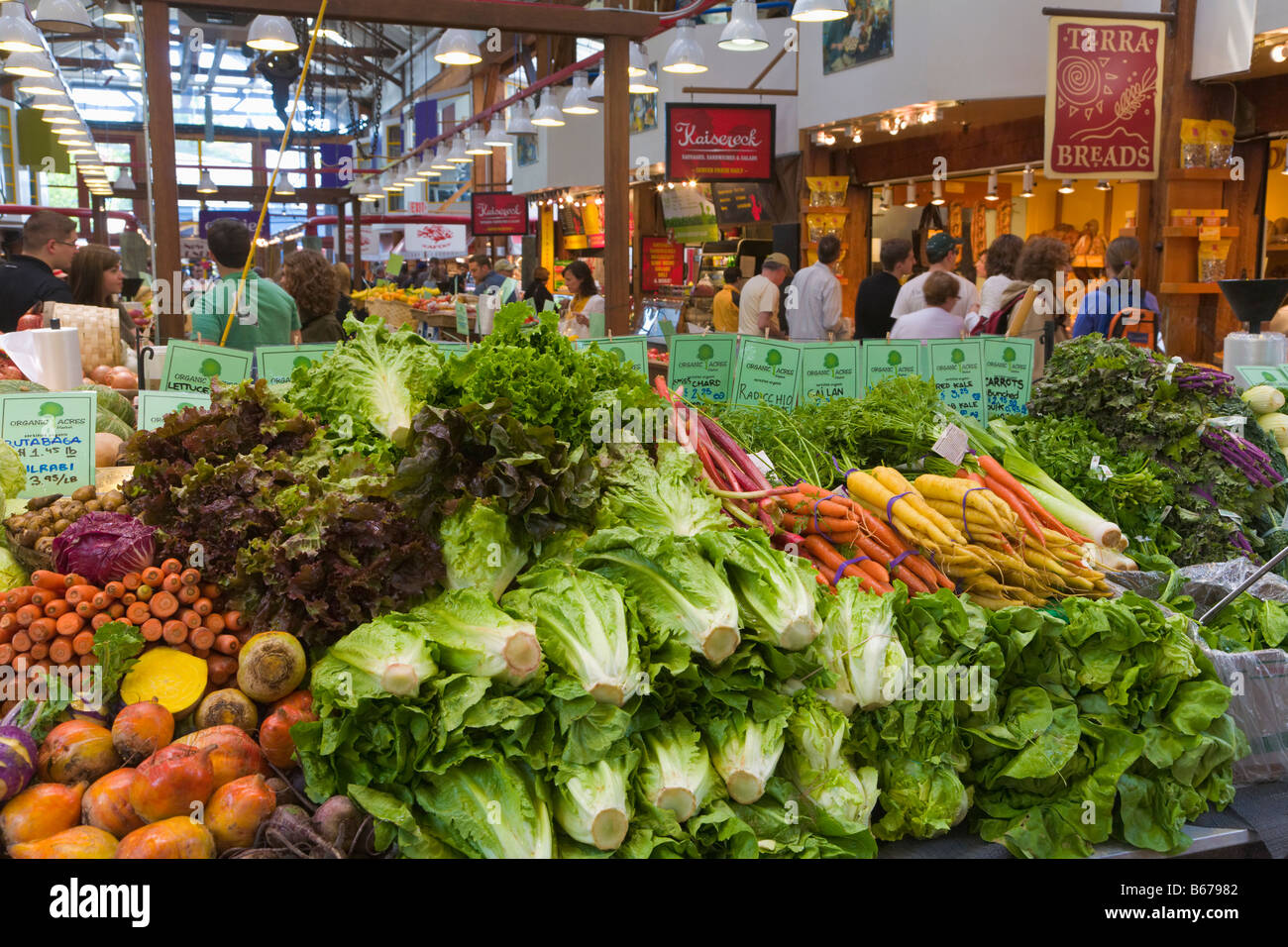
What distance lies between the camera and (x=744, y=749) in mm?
2139

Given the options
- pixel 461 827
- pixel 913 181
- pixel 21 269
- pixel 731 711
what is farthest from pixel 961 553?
pixel 913 181

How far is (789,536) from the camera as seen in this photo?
2.75 meters

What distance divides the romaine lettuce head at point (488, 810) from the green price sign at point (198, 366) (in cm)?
183

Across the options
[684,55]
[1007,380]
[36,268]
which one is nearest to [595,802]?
[1007,380]

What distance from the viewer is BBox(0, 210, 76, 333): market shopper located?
5.81m

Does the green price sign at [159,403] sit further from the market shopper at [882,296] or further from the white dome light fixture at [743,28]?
the market shopper at [882,296]

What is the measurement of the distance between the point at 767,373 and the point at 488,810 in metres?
2.16

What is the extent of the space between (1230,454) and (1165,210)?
5.04 meters

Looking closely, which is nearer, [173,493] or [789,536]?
[173,493]

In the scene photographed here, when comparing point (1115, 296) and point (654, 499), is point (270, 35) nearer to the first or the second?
point (1115, 296)

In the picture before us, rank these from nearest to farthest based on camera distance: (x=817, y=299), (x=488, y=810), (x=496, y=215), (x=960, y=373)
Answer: (x=488, y=810) < (x=960, y=373) < (x=817, y=299) < (x=496, y=215)

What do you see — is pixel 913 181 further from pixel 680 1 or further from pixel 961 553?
pixel 961 553

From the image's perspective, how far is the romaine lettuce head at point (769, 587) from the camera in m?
2.18

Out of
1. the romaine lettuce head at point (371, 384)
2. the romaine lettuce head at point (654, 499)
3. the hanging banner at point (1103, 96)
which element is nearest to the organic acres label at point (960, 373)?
the romaine lettuce head at point (654, 499)
